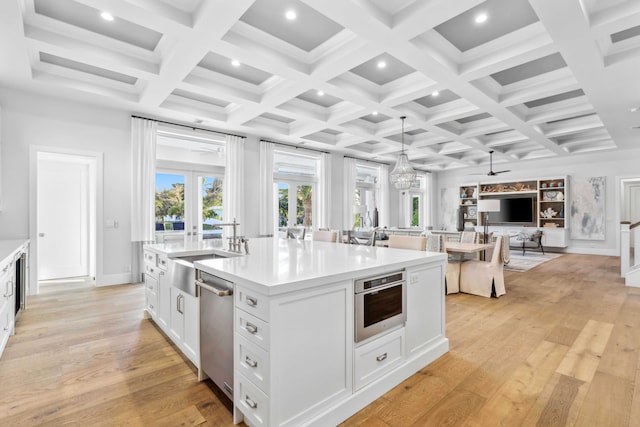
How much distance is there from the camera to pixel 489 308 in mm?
3904

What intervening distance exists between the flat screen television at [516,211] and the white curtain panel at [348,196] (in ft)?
17.7

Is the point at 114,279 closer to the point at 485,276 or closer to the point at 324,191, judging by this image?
the point at 324,191

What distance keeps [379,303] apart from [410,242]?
1282mm

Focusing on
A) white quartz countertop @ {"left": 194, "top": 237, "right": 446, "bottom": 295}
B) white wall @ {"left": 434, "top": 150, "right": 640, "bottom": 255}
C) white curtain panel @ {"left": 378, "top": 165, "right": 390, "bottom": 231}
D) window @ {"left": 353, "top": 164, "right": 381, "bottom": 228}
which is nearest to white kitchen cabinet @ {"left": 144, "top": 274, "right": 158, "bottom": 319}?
white quartz countertop @ {"left": 194, "top": 237, "right": 446, "bottom": 295}

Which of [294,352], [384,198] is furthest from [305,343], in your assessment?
[384,198]

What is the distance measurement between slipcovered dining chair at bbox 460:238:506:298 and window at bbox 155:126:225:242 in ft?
15.0

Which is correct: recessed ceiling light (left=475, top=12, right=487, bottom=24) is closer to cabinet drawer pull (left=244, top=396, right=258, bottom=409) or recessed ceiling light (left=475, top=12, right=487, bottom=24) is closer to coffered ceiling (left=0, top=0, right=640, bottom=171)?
coffered ceiling (left=0, top=0, right=640, bottom=171)

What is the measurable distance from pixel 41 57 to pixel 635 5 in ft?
20.7

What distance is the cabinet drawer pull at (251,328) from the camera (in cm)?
157

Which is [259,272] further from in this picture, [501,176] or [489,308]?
[501,176]

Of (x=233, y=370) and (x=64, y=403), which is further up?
(x=233, y=370)

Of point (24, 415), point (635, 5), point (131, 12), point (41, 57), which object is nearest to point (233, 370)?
point (24, 415)

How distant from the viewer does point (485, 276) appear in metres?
4.43

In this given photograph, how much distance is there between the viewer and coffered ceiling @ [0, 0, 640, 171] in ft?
9.03
